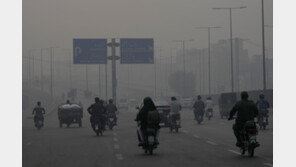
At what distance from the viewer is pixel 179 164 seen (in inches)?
683

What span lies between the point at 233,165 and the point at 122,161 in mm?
3265

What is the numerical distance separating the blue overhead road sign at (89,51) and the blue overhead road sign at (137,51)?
2.04 m

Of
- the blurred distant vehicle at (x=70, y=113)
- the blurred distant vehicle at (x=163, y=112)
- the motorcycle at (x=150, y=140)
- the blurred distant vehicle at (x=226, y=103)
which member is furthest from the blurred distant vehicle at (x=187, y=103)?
the motorcycle at (x=150, y=140)

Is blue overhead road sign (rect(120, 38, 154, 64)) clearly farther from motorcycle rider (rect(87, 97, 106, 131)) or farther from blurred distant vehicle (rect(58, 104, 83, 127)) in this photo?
motorcycle rider (rect(87, 97, 106, 131))

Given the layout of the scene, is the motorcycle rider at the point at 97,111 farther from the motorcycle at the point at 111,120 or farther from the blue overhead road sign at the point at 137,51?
the blue overhead road sign at the point at 137,51

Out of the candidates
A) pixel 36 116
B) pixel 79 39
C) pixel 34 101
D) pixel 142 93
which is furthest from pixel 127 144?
pixel 142 93

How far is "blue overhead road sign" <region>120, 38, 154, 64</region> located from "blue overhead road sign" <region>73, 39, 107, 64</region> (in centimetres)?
204

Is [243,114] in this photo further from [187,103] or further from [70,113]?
[187,103]

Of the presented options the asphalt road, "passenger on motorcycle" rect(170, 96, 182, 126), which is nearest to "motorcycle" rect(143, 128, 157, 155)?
the asphalt road

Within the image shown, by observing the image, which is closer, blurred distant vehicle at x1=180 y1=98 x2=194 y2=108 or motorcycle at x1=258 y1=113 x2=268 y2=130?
motorcycle at x1=258 y1=113 x2=268 y2=130

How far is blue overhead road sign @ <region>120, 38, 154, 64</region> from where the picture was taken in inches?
2707

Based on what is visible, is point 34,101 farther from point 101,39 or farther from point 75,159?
point 75,159

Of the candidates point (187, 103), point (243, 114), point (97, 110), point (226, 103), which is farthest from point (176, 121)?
point (187, 103)

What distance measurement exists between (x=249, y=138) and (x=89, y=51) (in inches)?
1994
